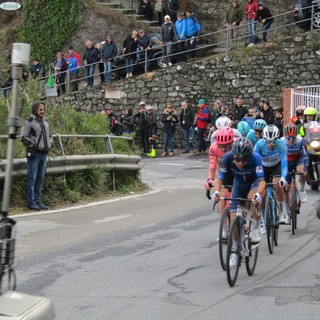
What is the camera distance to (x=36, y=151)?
50.3 feet

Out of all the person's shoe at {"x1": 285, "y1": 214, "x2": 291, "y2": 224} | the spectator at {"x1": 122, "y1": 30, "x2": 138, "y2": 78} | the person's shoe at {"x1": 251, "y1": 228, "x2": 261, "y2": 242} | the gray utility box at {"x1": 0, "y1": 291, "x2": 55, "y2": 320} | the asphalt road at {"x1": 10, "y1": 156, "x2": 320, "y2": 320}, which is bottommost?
the asphalt road at {"x1": 10, "y1": 156, "x2": 320, "y2": 320}

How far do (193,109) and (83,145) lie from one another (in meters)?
13.6

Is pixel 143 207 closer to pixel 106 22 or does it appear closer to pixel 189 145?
pixel 189 145

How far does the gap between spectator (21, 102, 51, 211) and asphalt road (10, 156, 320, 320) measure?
48cm

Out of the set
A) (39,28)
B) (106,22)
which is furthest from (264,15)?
(39,28)

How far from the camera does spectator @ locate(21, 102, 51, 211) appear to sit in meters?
15.2

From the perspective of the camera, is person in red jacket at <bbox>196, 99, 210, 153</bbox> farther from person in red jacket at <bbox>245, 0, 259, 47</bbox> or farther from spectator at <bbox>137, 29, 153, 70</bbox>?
person in red jacket at <bbox>245, 0, 259, 47</bbox>

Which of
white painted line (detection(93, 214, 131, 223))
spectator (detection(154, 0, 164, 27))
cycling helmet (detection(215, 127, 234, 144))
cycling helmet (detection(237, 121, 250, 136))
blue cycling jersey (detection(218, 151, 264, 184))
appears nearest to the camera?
blue cycling jersey (detection(218, 151, 264, 184))

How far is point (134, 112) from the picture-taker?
31.9 meters

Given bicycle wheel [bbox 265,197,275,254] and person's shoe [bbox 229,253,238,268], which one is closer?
person's shoe [bbox 229,253,238,268]

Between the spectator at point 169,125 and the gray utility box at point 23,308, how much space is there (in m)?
24.1

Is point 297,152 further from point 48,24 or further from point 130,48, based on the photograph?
point 48,24

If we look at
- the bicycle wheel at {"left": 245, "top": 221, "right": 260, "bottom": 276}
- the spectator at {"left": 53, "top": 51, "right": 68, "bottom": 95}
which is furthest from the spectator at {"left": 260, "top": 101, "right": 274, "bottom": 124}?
the bicycle wheel at {"left": 245, "top": 221, "right": 260, "bottom": 276}

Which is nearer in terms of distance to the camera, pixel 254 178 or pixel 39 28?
pixel 254 178
